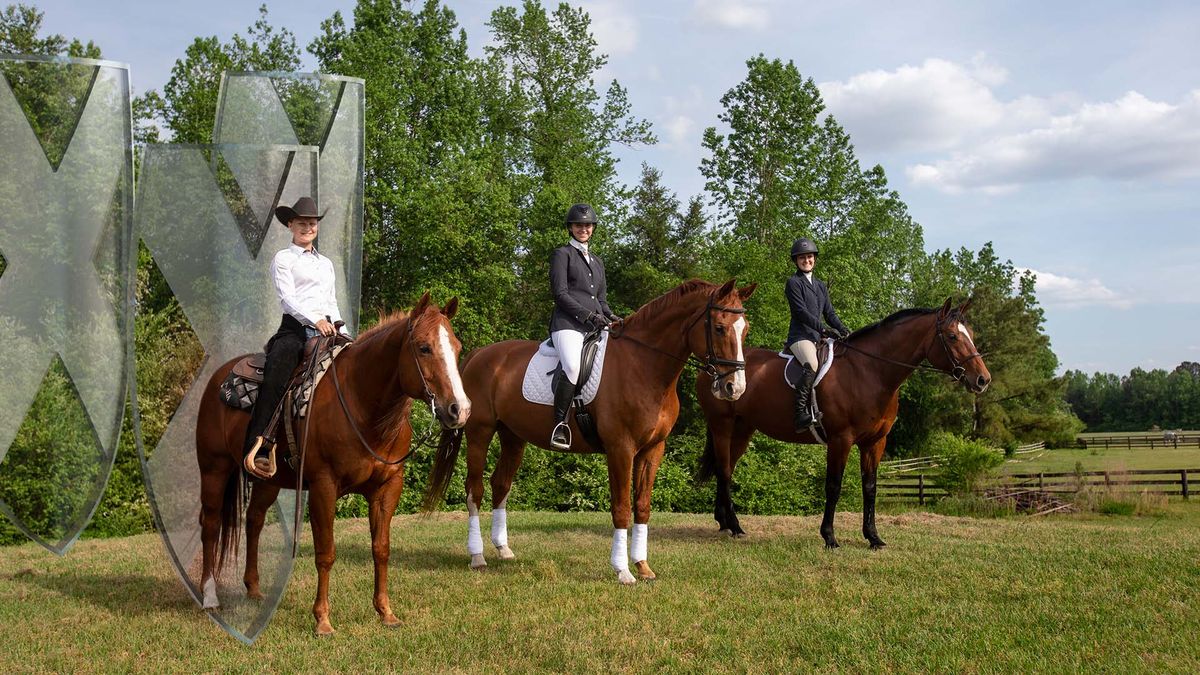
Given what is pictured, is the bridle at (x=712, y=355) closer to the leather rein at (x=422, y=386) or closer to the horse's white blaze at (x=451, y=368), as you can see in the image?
the leather rein at (x=422, y=386)

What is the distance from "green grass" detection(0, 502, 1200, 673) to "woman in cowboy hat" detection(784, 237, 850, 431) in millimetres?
1643

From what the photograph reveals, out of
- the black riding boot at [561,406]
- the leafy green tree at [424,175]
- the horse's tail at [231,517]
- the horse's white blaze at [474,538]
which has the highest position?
the leafy green tree at [424,175]

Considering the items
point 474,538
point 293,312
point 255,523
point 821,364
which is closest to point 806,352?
point 821,364

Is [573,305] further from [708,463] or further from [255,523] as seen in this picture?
[708,463]

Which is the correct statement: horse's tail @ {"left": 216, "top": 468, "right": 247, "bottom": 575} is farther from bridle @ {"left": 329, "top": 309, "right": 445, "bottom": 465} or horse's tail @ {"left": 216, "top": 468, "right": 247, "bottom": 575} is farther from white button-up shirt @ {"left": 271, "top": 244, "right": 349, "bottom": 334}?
white button-up shirt @ {"left": 271, "top": 244, "right": 349, "bottom": 334}

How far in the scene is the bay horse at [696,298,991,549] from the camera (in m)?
9.20

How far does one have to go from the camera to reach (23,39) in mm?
24203

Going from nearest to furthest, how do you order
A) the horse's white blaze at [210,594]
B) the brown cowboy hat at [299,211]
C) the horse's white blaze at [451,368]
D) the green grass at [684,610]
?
the green grass at [684,610] < the horse's white blaze at [451,368] < the brown cowboy hat at [299,211] < the horse's white blaze at [210,594]

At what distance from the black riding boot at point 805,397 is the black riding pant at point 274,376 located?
5.63 meters

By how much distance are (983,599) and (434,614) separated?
14.3 ft

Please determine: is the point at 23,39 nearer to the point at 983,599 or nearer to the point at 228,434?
the point at 228,434

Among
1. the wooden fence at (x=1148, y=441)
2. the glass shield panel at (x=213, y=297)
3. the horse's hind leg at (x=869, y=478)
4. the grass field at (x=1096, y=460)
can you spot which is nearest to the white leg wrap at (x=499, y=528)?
the glass shield panel at (x=213, y=297)

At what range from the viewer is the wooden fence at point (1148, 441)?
54.8 m

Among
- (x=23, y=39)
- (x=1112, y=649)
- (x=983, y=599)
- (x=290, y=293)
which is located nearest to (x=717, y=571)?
(x=983, y=599)
